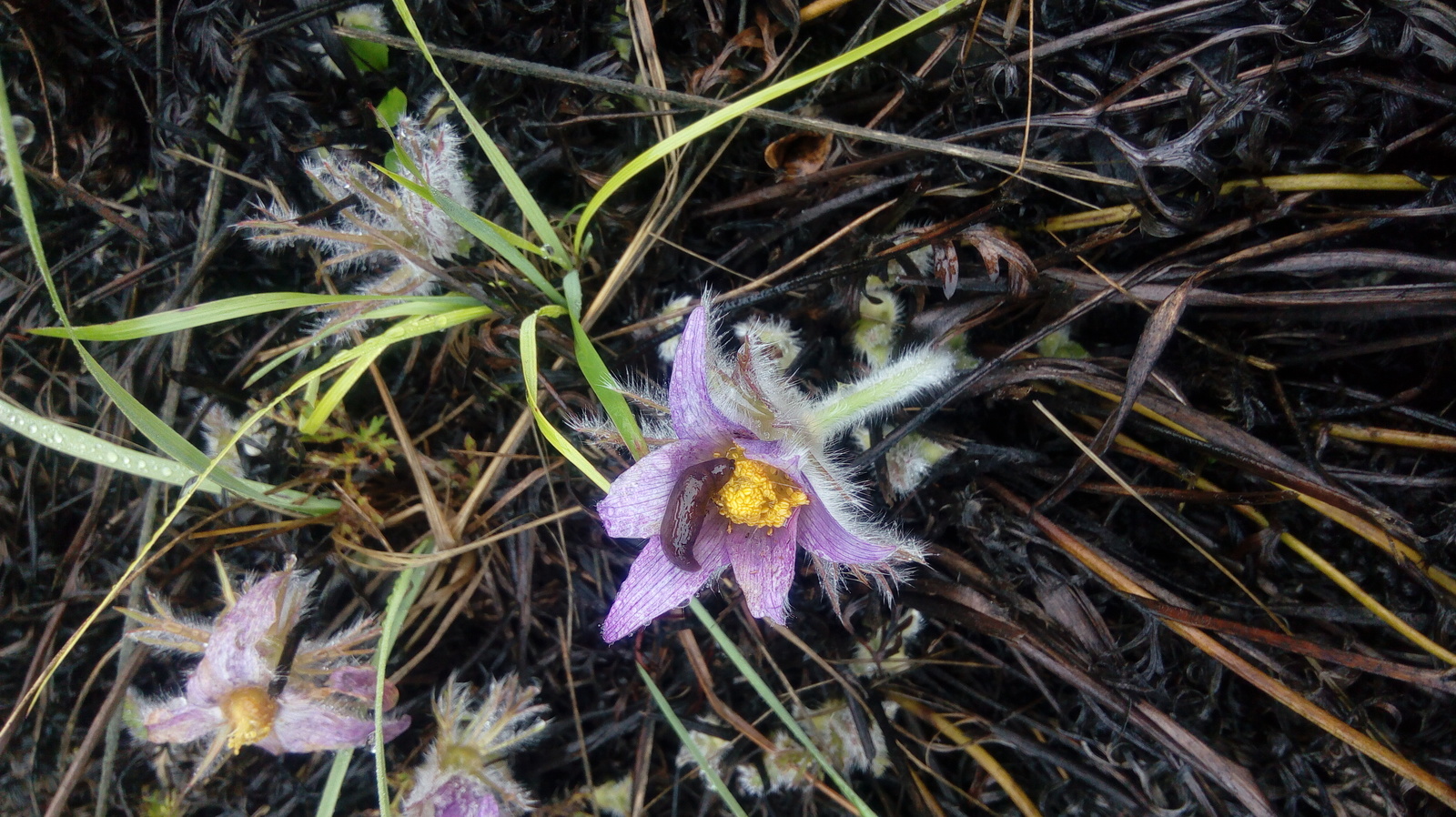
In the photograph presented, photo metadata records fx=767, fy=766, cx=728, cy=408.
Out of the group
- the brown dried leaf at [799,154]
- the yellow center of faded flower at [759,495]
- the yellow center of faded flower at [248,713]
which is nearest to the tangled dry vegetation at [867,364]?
the brown dried leaf at [799,154]

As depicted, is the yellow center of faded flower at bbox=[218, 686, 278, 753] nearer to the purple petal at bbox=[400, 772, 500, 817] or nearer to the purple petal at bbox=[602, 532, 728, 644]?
the purple petal at bbox=[400, 772, 500, 817]

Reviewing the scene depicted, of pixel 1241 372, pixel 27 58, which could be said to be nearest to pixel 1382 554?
pixel 1241 372

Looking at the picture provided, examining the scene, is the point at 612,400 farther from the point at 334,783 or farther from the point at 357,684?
the point at 334,783

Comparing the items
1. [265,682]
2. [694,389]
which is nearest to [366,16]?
[694,389]

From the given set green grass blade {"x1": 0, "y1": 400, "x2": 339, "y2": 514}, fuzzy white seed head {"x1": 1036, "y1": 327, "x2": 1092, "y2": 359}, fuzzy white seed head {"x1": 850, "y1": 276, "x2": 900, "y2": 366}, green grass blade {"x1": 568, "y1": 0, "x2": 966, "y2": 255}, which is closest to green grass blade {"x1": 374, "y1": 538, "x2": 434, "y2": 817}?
green grass blade {"x1": 0, "y1": 400, "x2": 339, "y2": 514}

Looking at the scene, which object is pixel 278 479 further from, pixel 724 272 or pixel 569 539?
pixel 724 272

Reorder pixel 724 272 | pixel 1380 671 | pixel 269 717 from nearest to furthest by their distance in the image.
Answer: pixel 1380 671 < pixel 269 717 < pixel 724 272
